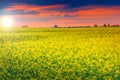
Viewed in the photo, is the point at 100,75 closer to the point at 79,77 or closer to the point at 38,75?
the point at 79,77

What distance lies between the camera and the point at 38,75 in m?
12.0

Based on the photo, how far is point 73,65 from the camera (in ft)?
45.9

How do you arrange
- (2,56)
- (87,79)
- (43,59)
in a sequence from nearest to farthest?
(87,79)
(43,59)
(2,56)

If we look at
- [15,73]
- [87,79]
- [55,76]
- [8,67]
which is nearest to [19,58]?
[8,67]

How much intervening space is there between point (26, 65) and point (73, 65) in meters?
2.09

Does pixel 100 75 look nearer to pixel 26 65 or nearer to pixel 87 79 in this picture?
pixel 87 79

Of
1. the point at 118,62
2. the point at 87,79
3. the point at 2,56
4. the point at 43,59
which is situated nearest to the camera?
the point at 87,79

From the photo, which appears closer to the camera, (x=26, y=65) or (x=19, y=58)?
(x=26, y=65)

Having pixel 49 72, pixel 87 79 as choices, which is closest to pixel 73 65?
pixel 49 72

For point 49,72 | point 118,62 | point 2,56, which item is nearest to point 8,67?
point 49,72

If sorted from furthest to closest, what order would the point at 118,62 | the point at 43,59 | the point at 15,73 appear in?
1. the point at 43,59
2. the point at 118,62
3. the point at 15,73

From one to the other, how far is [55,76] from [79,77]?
91cm

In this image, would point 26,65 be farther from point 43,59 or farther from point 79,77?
point 79,77

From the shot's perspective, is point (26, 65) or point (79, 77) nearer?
point (79, 77)
